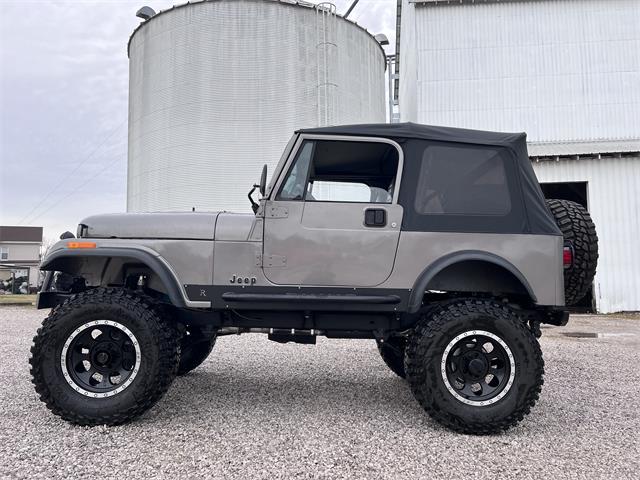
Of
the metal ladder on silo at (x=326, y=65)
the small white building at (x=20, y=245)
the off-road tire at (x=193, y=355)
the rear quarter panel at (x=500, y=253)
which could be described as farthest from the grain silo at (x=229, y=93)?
the small white building at (x=20, y=245)

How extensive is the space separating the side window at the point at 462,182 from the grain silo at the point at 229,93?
41.2 ft

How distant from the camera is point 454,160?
354 cm

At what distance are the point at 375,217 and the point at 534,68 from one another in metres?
12.5

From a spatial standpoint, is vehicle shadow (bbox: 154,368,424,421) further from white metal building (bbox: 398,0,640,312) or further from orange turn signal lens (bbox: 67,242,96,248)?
white metal building (bbox: 398,0,640,312)

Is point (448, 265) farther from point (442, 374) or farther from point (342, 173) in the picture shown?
point (342, 173)

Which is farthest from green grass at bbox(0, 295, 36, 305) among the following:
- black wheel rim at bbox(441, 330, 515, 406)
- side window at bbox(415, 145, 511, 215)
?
black wheel rim at bbox(441, 330, 515, 406)

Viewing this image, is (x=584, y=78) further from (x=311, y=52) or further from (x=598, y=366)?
(x=598, y=366)

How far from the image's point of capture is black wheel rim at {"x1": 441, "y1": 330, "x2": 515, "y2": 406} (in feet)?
10.4

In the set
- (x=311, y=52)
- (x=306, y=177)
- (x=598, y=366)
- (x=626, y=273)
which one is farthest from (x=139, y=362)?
(x=311, y=52)

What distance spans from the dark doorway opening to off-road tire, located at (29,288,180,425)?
11.3 metres

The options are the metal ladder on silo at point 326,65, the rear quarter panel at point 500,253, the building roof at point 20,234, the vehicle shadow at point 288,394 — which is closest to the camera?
the rear quarter panel at point 500,253

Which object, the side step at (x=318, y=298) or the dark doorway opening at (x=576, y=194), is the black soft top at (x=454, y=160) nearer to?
the side step at (x=318, y=298)

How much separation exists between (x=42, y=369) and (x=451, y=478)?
273 centimetres

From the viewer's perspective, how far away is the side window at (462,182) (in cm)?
344
